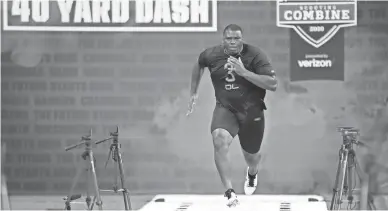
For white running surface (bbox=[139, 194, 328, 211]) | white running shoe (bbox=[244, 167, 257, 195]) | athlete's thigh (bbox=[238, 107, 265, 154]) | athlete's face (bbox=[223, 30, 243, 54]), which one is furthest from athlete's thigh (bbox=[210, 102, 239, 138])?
white running shoe (bbox=[244, 167, 257, 195])

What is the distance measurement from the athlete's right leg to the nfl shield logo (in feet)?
3.51

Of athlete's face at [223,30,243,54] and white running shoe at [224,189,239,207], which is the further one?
athlete's face at [223,30,243,54]

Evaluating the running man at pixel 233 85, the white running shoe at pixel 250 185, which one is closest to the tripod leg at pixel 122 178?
the running man at pixel 233 85

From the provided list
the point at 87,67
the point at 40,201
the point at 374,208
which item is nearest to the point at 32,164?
the point at 40,201

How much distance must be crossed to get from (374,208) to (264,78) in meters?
1.70

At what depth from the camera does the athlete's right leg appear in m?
6.99

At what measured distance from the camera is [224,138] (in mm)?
7117

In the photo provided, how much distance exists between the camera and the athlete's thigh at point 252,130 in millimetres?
7566

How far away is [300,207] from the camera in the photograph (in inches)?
277

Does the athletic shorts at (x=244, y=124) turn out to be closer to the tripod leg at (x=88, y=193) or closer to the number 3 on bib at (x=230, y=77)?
the number 3 on bib at (x=230, y=77)

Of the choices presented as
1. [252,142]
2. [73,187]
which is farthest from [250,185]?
[73,187]

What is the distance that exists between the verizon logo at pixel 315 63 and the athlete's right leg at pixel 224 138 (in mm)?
945

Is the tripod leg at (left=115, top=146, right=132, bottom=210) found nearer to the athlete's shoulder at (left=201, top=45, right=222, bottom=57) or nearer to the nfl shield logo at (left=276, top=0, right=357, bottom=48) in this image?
the athlete's shoulder at (left=201, top=45, right=222, bottom=57)

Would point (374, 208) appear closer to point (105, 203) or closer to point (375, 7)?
point (375, 7)
